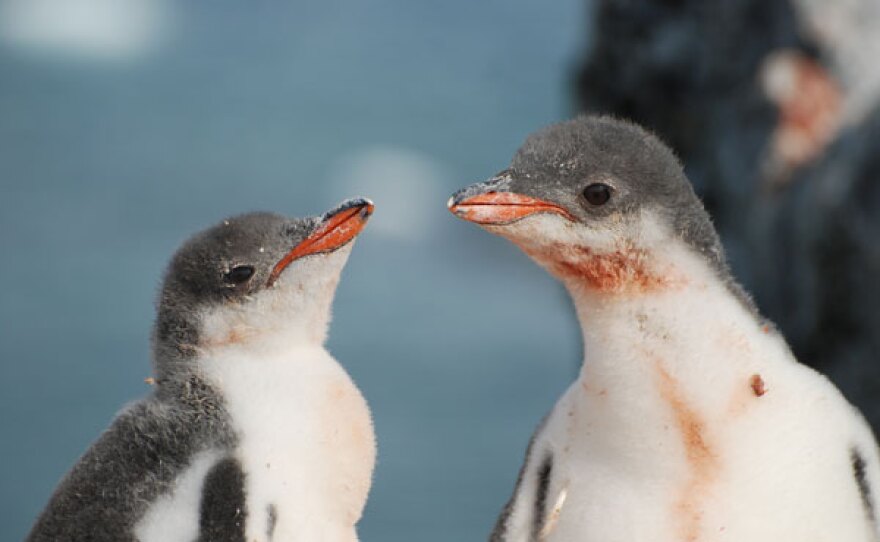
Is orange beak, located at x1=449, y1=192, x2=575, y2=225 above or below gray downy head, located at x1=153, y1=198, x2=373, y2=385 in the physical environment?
above

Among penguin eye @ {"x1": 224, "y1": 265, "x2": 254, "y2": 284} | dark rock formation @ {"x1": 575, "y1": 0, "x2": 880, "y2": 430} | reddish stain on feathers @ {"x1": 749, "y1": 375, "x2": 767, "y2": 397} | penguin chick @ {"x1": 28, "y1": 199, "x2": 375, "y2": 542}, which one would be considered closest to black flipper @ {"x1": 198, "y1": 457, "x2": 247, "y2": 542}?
penguin chick @ {"x1": 28, "y1": 199, "x2": 375, "y2": 542}

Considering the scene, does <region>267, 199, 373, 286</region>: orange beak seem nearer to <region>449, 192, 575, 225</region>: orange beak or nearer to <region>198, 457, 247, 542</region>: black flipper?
<region>449, 192, 575, 225</region>: orange beak

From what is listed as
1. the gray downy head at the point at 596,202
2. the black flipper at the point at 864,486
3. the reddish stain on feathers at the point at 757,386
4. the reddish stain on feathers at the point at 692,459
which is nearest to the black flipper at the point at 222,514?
the gray downy head at the point at 596,202

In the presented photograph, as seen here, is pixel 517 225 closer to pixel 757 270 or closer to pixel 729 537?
pixel 729 537

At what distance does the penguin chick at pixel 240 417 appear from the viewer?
94.0 inches

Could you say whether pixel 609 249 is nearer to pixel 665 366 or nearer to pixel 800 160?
pixel 665 366

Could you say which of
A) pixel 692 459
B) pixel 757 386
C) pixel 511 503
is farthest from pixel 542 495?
pixel 757 386

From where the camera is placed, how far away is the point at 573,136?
247 centimetres

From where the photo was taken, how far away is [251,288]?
2580 mm

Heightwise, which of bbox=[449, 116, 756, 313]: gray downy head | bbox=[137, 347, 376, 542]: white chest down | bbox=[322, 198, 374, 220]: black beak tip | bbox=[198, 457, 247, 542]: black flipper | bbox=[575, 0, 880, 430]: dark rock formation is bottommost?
bbox=[198, 457, 247, 542]: black flipper

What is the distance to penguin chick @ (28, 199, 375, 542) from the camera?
2389mm

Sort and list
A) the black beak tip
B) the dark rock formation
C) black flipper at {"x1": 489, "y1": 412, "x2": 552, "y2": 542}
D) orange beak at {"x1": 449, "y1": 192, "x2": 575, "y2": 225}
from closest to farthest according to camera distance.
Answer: orange beak at {"x1": 449, "y1": 192, "x2": 575, "y2": 225}
the black beak tip
black flipper at {"x1": 489, "y1": 412, "x2": 552, "y2": 542}
the dark rock formation

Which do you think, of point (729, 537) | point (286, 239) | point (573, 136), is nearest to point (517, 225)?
point (573, 136)

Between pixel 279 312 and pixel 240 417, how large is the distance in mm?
213
